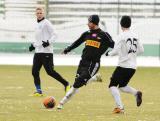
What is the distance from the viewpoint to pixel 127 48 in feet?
48.8

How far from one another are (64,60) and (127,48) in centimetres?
2496

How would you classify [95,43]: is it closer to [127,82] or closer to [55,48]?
[127,82]

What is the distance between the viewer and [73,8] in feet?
150

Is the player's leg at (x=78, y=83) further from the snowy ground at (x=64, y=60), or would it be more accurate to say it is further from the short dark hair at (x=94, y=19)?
the snowy ground at (x=64, y=60)

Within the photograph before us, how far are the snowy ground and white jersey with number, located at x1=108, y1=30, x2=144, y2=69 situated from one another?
72.3 ft

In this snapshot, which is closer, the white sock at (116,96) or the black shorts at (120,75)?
the white sock at (116,96)

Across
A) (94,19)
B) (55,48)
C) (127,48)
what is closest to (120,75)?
(127,48)

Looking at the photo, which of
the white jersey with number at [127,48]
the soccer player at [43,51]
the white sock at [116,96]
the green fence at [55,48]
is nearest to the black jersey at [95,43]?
the white jersey with number at [127,48]

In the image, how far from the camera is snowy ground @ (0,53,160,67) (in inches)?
1487

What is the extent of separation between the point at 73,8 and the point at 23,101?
28.7 m

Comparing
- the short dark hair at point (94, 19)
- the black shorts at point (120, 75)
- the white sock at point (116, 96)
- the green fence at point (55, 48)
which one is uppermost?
the short dark hair at point (94, 19)

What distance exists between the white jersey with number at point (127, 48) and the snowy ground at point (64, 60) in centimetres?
2204

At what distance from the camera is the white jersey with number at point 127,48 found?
14.8 meters

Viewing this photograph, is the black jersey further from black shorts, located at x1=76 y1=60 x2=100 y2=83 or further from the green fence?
the green fence
